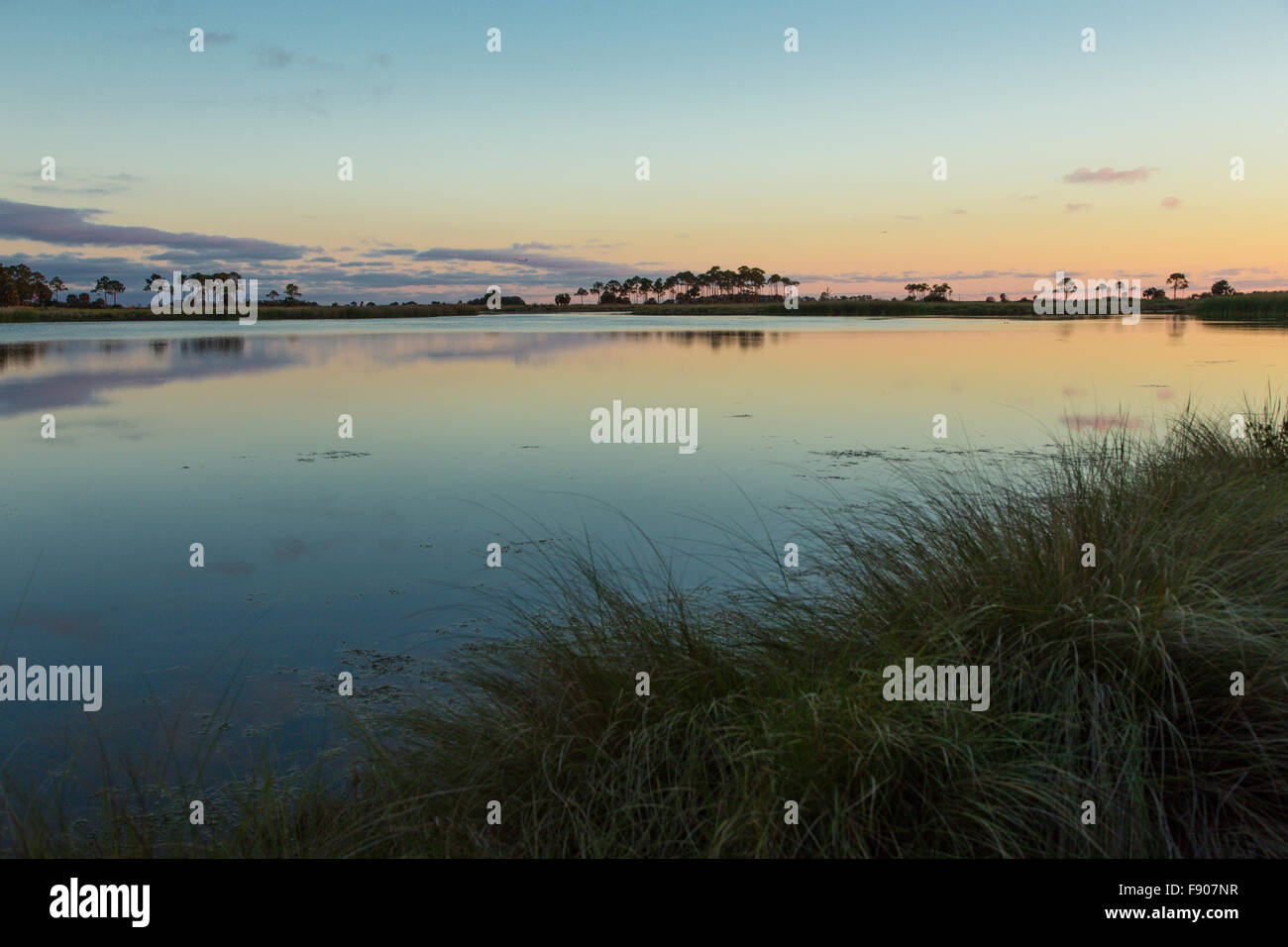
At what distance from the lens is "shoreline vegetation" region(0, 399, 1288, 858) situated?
259 centimetres

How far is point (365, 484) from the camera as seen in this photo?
9.38 meters

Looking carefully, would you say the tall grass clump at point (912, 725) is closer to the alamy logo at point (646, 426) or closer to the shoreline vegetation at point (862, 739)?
the shoreline vegetation at point (862, 739)

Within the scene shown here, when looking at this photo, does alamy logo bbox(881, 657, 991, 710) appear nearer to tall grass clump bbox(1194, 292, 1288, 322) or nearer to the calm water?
the calm water

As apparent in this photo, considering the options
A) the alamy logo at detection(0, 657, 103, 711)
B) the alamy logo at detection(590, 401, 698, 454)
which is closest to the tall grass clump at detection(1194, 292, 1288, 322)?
the alamy logo at detection(590, 401, 698, 454)

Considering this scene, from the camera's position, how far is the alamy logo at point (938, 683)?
9.43 feet

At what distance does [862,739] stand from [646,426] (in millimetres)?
10635

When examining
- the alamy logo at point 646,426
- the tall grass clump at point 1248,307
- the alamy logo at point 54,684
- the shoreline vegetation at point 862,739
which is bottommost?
the alamy logo at point 54,684

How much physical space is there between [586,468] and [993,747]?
7.63m

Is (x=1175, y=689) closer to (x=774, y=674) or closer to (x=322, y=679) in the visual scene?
(x=774, y=674)
